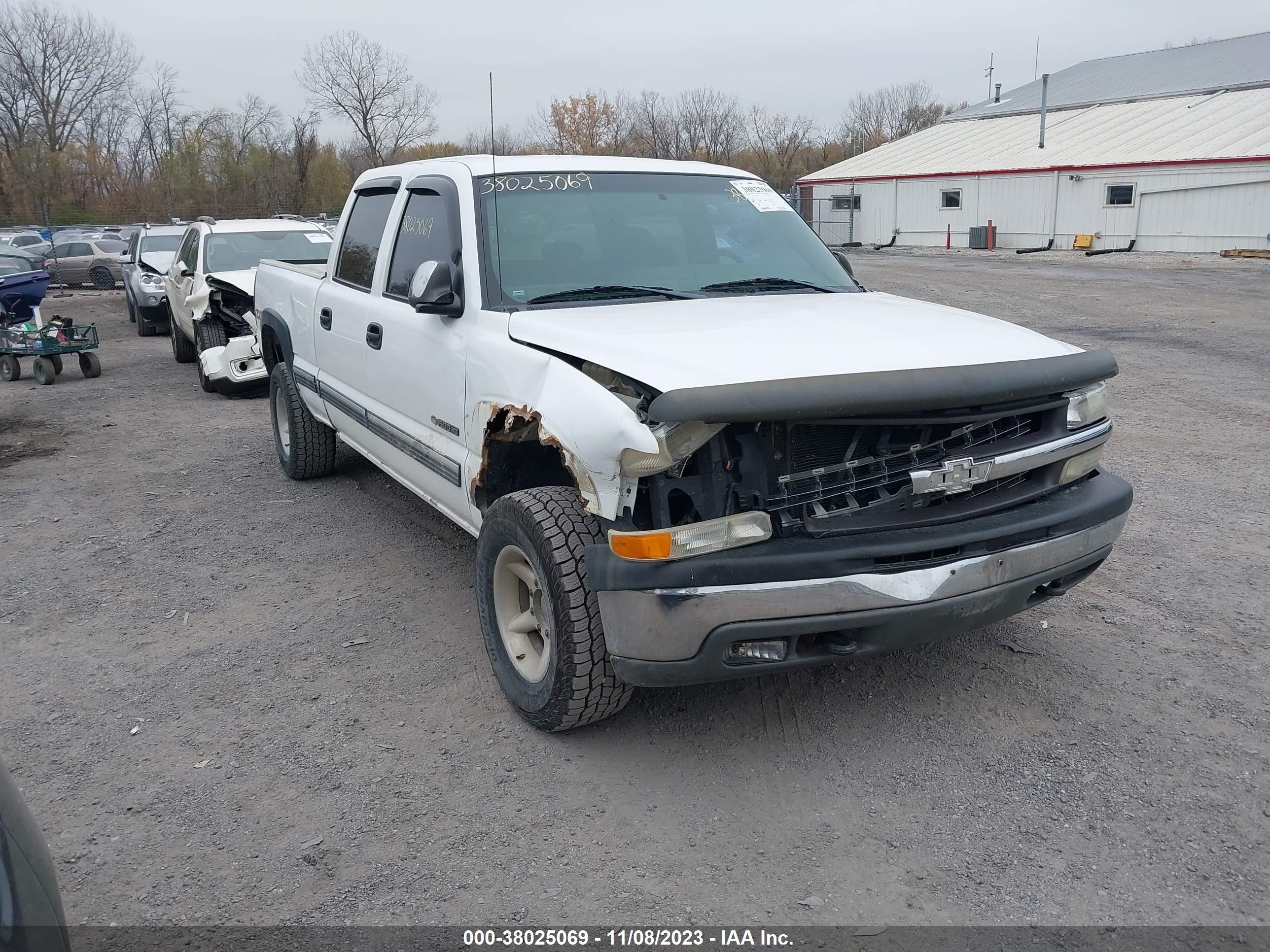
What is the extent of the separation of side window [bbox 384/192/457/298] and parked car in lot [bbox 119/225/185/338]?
37.2 feet

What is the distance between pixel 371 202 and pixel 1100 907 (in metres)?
4.69

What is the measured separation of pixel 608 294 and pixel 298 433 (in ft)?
11.2

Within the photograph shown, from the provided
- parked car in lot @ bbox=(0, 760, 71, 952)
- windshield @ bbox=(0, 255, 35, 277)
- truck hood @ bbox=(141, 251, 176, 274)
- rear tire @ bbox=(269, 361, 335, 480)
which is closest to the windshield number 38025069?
rear tire @ bbox=(269, 361, 335, 480)

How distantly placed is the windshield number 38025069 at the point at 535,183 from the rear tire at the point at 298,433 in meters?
2.66

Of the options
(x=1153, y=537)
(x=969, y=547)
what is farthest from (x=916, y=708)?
(x=1153, y=537)

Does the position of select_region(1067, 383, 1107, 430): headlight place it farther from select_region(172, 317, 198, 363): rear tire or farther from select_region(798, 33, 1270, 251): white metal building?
select_region(798, 33, 1270, 251): white metal building

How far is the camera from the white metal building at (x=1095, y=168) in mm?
26531

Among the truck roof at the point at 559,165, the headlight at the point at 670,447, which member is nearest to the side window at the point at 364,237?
the truck roof at the point at 559,165

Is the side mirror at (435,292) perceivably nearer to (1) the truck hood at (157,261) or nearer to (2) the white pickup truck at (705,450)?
(2) the white pickup truck at (705,450)

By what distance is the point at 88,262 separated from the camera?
26500 millimetres

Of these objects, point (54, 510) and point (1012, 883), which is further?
point (54, 510)

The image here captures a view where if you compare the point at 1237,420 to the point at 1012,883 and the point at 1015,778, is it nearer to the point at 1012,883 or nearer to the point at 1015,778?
the point at 1015,778

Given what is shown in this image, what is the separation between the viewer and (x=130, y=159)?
57.7 metres

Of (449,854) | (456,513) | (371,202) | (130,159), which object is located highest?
(130,159)
